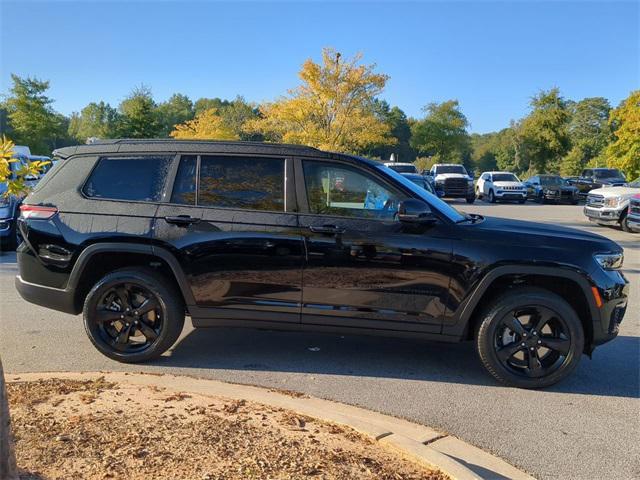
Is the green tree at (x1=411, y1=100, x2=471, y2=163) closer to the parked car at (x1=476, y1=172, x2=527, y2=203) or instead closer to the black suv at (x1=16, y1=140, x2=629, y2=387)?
the parked car at (x1=476, y1=172, x2=527, y2=203)

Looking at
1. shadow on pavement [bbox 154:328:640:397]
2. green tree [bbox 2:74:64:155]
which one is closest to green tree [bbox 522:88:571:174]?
green tree [bbox 2:74:64:155]

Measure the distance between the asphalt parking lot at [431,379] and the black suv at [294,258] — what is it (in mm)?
347

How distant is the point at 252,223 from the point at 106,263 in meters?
1.43

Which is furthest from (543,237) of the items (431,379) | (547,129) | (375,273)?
(547,129)

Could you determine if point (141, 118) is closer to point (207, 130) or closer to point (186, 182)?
point (207, 130)

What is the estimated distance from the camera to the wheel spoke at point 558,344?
14.0 ft

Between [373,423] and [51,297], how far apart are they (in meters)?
3.07

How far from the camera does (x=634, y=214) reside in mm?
13852

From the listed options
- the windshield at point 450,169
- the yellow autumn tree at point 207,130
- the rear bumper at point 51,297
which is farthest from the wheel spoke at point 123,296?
the yellow autumn tree at point 207,130

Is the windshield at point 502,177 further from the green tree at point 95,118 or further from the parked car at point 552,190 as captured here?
the green tree at point 95,118

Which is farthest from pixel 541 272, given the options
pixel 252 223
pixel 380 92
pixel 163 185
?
pixel 380 92

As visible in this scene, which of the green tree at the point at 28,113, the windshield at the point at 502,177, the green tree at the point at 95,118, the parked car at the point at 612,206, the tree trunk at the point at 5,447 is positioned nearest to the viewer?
the tree trunk at the point at 5,447

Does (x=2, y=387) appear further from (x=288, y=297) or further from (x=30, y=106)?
(x=30, y=106)

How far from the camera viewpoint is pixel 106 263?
186 inches
